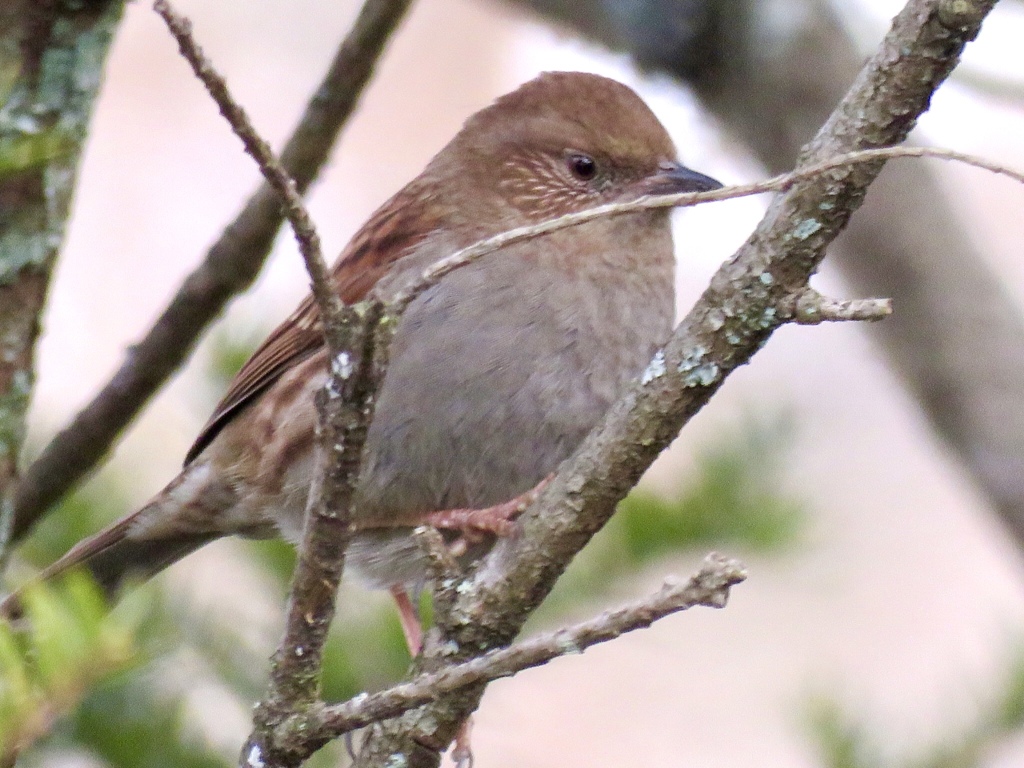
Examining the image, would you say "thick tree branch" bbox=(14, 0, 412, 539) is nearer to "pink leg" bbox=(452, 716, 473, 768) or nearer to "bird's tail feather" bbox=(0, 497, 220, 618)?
"bird's tail feather" bbox=(0, 497, 220, 618)

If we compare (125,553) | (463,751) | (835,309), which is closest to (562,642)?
(835,309)

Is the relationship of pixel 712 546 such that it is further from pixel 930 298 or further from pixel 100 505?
pixel 100 505

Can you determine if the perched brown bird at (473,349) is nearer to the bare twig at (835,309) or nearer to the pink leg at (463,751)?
the pink leg at (463,751)

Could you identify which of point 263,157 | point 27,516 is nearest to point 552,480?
point 263,157

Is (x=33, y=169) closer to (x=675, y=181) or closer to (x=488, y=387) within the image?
(x=488, y=387)

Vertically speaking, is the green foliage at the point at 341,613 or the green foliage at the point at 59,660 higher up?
the green foliage at the point at 341,613

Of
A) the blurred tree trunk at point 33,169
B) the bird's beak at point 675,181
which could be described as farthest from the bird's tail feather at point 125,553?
the bird's beak at point 675,181

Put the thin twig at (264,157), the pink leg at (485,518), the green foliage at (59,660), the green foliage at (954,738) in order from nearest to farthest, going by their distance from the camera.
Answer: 1. the green foliage at (59,660)
2. the thin twig at (264,157)
3. the pink leg at (485,518)
4. the green foliage at (954,738)
